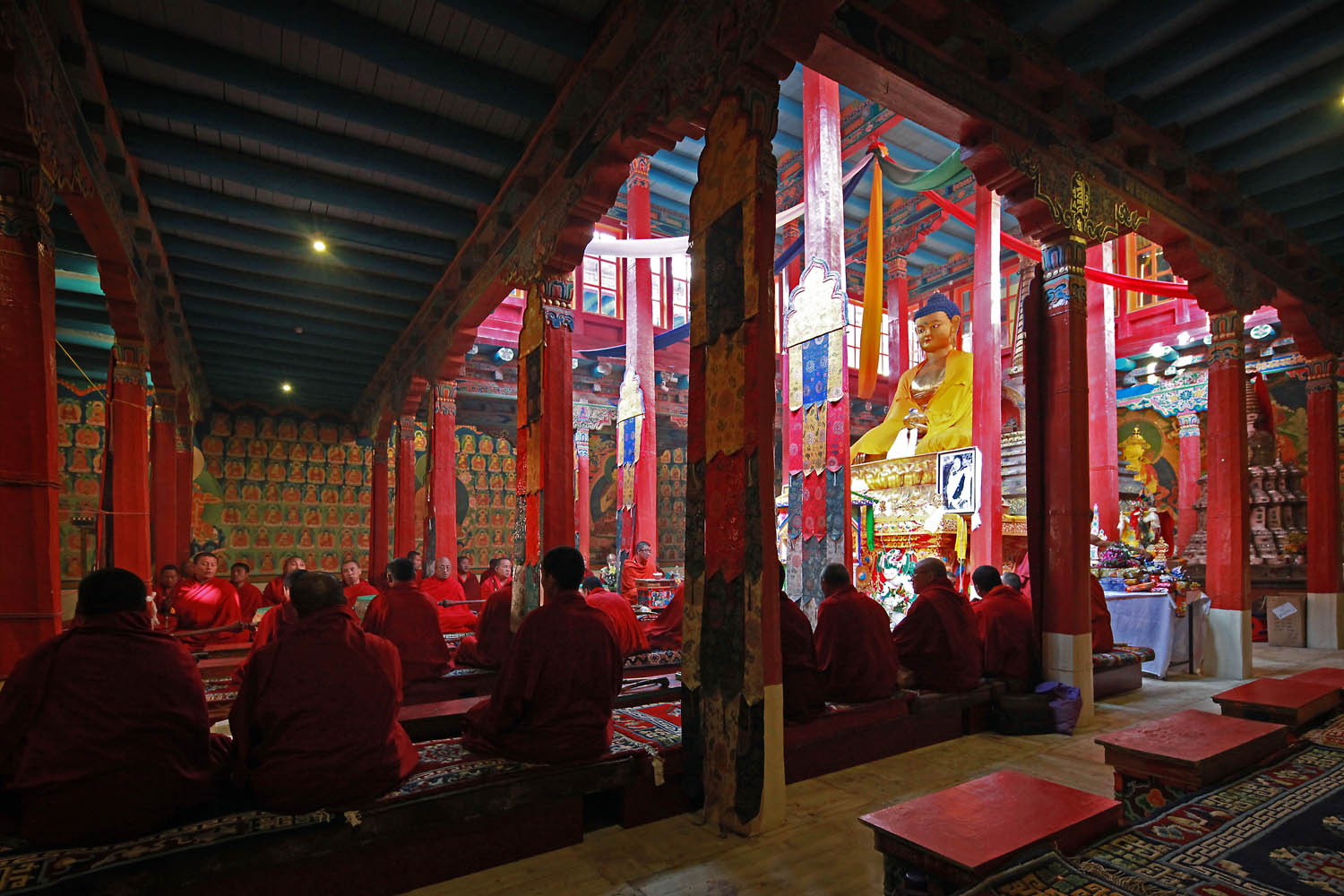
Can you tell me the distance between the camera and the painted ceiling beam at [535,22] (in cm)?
412

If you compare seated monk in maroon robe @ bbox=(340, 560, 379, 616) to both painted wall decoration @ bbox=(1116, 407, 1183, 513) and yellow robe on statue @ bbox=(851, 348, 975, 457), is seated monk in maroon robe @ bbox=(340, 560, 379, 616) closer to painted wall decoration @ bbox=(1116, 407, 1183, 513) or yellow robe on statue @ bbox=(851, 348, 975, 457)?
yellow robe on statue @ bbox=(851, 348, 975, 457)

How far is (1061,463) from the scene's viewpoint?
5367 millimetres

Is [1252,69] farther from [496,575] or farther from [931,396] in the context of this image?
[496,575]

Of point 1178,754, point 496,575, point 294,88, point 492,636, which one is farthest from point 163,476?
point 1178,754

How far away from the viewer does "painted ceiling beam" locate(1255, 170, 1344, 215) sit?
646 centimetres

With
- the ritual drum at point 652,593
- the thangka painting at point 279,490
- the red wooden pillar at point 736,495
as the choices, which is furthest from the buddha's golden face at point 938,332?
the thangka painting at point 279,490

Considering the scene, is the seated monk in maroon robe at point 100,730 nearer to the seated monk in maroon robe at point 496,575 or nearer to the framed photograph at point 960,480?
the seated monk in maroon robe at point 496,575

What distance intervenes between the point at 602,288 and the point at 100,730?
13.2m

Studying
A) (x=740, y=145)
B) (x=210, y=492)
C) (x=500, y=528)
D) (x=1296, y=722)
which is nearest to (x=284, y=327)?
(x=210, y=492)

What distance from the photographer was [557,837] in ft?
10.3

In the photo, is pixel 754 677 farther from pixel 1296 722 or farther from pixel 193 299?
pixel 193 299

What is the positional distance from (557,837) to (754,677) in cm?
111

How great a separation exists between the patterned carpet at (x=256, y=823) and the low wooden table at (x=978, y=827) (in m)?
1.43

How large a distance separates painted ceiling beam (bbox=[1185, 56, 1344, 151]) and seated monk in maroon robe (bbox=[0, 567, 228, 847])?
25.1 ft
